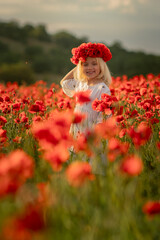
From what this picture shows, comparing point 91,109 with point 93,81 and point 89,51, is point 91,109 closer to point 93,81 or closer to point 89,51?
point 93,81

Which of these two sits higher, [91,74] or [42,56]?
[42,56]

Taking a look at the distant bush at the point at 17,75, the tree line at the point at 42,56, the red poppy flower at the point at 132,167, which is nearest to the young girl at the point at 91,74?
the tree line at the point at 42,56

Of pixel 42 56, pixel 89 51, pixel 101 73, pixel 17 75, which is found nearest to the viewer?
pixel 89 51

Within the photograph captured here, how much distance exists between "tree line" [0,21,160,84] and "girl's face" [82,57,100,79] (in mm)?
731

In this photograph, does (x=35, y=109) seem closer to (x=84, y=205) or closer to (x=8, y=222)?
(x=84, y=205)

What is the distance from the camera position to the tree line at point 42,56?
11.1 meters

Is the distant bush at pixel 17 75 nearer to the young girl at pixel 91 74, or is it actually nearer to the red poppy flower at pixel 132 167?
the young girl at pixel 91 74

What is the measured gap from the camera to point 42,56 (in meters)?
16.6

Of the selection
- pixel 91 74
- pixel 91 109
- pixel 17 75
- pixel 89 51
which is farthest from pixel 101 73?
pixel 17 75

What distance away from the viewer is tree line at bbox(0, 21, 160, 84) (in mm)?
11070

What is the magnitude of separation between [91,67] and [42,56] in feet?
45.7

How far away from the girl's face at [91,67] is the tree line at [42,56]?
73cm

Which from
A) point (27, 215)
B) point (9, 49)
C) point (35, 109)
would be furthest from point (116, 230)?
point (9, 49)

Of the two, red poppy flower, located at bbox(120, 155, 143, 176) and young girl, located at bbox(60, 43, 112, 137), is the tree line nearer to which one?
young girl, located at bbox(60, 43, 112, 137)
